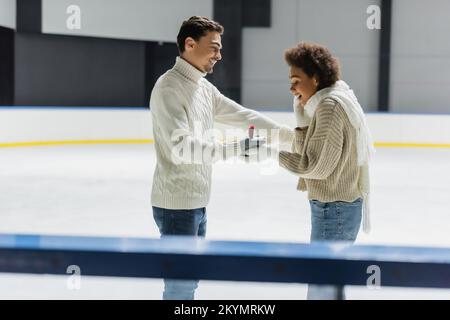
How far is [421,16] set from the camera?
15.5 metres

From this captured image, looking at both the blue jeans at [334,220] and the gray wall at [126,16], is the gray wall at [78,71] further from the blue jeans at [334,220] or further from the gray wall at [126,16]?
the blue jeans at [334,220]

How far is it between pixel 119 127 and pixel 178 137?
37.9 feet

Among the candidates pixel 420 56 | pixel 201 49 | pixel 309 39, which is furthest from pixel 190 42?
pixel 420 56

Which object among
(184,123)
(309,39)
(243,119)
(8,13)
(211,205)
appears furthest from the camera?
(309,39)

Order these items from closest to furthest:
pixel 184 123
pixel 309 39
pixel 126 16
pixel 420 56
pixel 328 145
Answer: pixel 328 145
pixel 184 123
pixel 126 16
pixel 309 39
pixel 420 56

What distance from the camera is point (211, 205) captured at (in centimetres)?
644

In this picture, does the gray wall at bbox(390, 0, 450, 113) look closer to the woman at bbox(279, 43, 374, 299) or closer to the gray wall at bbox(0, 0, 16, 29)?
the gray wall at bbox(0, 0, 16, 29)

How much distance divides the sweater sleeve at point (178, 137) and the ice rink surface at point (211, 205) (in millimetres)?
513

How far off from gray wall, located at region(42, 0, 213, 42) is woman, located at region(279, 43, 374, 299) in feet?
40.4

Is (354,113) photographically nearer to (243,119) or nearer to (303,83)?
(303,83)

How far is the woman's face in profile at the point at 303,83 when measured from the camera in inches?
86.4

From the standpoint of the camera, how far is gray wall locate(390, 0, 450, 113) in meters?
15.5

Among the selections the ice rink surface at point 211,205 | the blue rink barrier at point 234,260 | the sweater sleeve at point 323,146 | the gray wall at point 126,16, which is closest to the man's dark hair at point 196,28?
the sweater sleeve at point 323,146

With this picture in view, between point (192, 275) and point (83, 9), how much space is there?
13762mm
